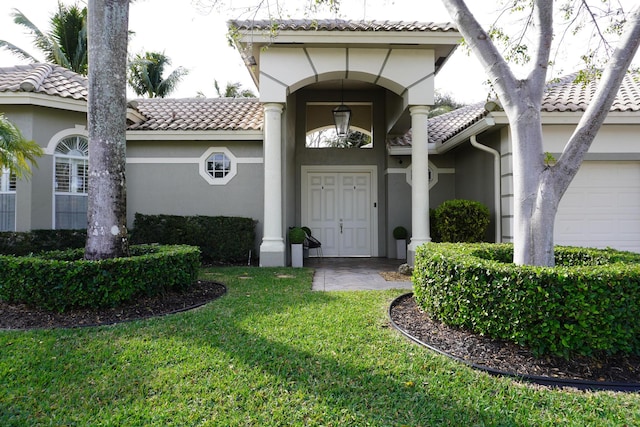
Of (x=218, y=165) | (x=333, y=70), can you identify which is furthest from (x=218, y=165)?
(x=333, y=70)

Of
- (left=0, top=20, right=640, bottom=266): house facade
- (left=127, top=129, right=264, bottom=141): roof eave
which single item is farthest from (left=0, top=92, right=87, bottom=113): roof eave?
(left=127, top=129, right=264, bottom=141): roof eave

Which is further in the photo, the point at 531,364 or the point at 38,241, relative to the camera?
the point at 38,241

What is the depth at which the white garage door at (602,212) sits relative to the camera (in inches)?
305

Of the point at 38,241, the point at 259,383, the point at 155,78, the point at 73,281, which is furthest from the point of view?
the point at 155,78

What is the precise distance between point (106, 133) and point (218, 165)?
4.39 m

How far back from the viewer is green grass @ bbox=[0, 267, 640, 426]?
95.3 inches

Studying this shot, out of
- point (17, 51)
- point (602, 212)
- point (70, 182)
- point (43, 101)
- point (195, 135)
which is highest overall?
point (17, 51)

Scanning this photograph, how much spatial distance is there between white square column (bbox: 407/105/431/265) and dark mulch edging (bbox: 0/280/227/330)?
15.7 ft

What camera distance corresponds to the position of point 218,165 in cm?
939

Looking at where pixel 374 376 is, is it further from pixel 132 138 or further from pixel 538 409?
pixel 132 138

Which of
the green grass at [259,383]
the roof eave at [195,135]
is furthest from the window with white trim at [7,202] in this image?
the green grass at [259,383]

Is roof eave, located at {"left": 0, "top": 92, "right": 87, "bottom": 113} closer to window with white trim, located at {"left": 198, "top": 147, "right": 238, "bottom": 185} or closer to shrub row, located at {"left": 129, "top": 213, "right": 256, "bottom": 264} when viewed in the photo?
shrub row, located at {"left": 129, "top": 213, "right": 256, "bottom": 264}

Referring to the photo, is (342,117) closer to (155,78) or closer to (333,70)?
(333,70)

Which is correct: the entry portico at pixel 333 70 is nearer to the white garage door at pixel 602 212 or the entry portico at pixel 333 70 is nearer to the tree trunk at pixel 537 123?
the white garage door at pixel 602 212
